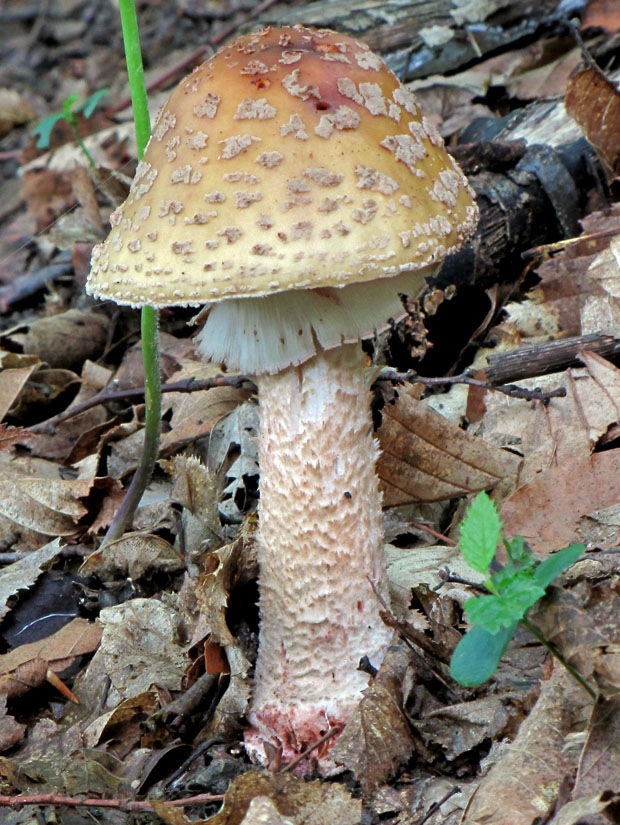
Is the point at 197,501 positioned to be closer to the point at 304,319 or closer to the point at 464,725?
the point at 304,319

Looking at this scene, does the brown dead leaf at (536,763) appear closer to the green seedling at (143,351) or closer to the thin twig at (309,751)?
the thin twig at (309,751)

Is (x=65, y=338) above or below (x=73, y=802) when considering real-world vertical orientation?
above

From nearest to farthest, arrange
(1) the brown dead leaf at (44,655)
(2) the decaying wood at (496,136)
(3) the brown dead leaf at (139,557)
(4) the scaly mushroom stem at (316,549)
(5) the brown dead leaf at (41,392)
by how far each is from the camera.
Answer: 1. (4) the scaly mushroom stem at (316,549)
2. (1) the brown dead leaf at (44,655)
3. (3) the brown dead leaf at (139,557)
4. (2) the decaying wood at (496,136)
5. (5) the brown dead leaf at (41,392)

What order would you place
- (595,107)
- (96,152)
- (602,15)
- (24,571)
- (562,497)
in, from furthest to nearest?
(96,152) → (602,15) → (595,107) → (24,571) → (562,497)

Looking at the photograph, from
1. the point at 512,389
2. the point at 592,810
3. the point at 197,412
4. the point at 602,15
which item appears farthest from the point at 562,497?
the point at 602,15

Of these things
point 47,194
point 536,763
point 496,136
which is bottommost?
point 536,763

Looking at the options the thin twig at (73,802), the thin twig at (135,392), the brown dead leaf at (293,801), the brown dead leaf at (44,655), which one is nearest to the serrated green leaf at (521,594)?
the brown dead leaf at (293,801)

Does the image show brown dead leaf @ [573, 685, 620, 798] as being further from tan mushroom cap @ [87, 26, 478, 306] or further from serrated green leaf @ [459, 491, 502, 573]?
tan mushroom cap @ [87, 26, 478, 306]

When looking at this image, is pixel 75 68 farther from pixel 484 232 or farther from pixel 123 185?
pixel 484 232
